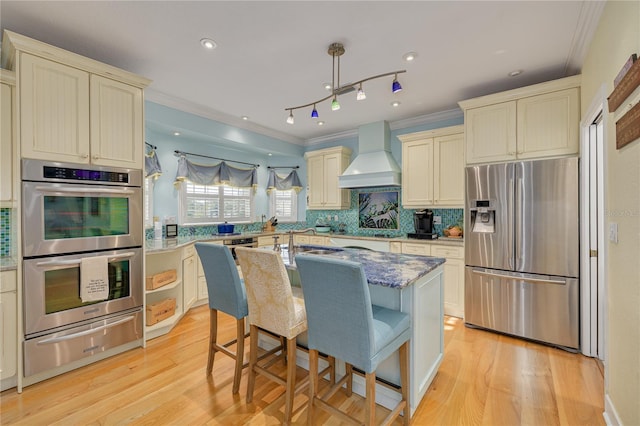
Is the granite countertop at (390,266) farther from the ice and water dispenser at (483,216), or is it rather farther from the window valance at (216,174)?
the window valance at (216,174)

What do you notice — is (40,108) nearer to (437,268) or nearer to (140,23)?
(140,23)

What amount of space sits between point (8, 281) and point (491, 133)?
185 inches

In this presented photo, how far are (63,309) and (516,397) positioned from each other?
364cm

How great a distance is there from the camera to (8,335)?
2.10 metres

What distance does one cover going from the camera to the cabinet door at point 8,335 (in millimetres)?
2072

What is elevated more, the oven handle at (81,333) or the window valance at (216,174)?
the window valance at (216,174)

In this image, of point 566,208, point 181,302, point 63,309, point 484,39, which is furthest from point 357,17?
point 181,302

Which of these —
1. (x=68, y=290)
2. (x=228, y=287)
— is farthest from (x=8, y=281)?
(x=228, y=287)

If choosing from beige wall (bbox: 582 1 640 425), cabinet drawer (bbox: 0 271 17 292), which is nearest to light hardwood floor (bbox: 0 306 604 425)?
beige wall (bbox: 582 1 640 425)

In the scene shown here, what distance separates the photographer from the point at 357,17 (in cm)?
212

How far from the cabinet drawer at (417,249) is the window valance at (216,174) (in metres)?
3.02

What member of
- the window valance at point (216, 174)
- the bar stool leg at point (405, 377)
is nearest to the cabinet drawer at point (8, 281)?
the window valance at point (216, 174)

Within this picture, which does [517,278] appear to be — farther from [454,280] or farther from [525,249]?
[454,280]

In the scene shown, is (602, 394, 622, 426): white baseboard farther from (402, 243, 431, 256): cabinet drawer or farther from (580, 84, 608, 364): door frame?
(402, 243, 431, 256): cabinet drawer
